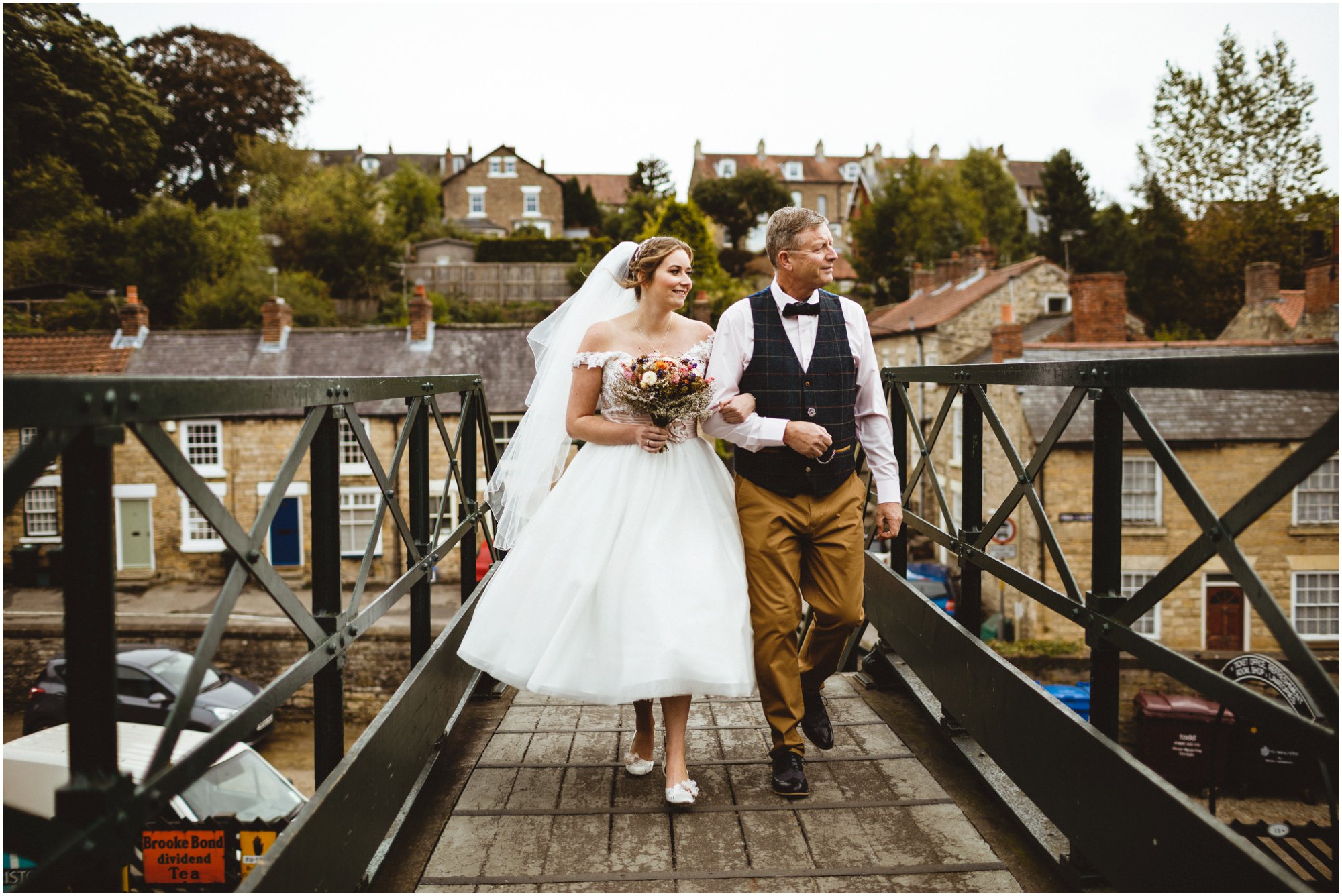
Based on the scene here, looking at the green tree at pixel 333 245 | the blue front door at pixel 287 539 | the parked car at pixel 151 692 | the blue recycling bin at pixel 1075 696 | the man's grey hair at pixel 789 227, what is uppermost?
the green tree at pixel 333 245

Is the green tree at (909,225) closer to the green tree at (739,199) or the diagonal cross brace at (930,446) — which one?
the green tree at (739,199)

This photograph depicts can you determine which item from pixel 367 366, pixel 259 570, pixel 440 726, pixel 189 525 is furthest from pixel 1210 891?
pixel 189 525

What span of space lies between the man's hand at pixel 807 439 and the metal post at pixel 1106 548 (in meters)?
1.05

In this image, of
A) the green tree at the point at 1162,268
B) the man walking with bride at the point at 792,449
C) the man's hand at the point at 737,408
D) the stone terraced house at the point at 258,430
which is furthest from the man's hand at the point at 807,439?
the green tree at the point at 1162,268

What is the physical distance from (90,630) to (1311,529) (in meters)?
23.5

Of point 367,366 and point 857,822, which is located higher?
point 367,366

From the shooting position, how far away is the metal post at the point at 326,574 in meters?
2.67

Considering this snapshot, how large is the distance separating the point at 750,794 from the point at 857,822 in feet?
1.41

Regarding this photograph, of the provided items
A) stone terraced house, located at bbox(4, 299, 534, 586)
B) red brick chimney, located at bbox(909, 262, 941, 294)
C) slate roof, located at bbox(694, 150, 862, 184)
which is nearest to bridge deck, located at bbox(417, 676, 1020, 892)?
stone terraced house, located at bbox(4, 299, 534, 586)

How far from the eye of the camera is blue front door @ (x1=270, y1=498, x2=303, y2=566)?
2456 centimetres

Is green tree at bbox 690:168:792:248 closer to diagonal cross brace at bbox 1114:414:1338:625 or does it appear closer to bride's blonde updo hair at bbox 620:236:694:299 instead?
bride's blonde updo hair at bbox 620:236:694:299

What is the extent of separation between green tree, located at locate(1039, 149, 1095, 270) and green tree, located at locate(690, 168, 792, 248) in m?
15.5

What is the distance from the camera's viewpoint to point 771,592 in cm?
360

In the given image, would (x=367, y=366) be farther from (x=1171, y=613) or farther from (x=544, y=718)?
(x=544, y=718)
